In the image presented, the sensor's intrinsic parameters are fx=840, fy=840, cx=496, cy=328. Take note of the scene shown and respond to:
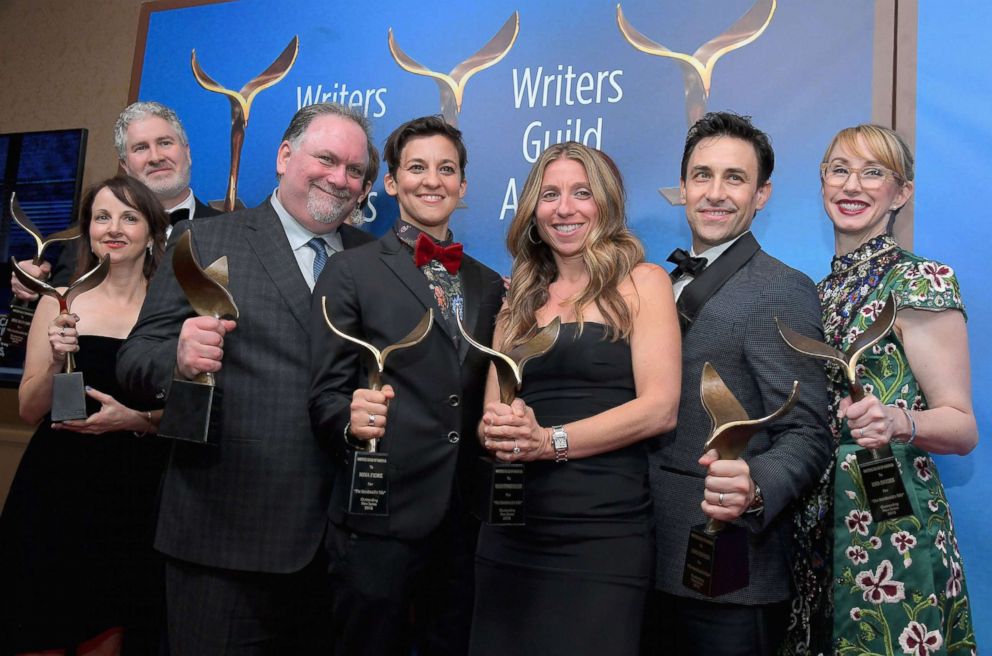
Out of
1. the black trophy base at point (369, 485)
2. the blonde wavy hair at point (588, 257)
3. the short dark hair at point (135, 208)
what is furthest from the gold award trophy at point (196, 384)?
the short dark hair at point (135, 208)

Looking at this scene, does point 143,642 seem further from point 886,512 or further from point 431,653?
point 886,512

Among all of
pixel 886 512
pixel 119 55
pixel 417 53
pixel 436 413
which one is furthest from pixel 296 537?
pixel 119 55

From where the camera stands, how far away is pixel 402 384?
7.18 feet

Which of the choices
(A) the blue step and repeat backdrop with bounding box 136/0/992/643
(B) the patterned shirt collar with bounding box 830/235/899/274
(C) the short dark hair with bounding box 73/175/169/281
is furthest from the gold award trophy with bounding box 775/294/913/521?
(C) the short dark hair with bounding box 73/175/169/281

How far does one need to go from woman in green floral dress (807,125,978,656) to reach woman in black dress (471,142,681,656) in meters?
0.49

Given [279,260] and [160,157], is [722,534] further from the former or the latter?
[160,157]

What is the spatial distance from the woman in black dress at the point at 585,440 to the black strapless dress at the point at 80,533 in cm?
136

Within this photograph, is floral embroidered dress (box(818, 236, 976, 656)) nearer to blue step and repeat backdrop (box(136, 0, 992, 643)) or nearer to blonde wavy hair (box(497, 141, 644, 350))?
blonde wavy hair (box(497, 141, 644, 350))

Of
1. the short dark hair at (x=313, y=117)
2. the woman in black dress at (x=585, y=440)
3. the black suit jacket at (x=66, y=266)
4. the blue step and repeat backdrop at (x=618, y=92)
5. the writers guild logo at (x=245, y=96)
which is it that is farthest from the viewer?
the writers guild logo at (x=245, y=96)

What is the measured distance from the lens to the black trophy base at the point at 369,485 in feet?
5.91

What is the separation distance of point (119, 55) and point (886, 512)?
4.79 m

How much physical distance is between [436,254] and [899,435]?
1.25 m

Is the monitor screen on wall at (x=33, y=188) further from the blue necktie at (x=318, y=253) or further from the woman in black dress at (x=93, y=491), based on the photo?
the blue necktie at (x=318, y=253)

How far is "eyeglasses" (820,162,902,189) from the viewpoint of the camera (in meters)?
2.32
